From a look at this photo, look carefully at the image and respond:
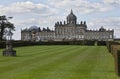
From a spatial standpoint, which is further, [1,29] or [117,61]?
[1,29]

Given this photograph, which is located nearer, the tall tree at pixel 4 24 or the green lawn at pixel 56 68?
the green lawn at pixel 56 68

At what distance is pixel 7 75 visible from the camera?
15.3 metres

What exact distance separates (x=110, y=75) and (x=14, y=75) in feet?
14.7

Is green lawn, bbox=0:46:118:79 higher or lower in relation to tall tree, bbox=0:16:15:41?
lower

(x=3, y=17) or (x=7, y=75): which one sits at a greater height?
(x=3, y=17)

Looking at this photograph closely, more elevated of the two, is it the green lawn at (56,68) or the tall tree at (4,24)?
the tall tree at (4,24)

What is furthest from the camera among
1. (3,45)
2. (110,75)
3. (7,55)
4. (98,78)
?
(3,45)

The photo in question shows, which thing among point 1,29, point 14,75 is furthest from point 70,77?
point 1,29

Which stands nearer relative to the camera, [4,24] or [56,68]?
[56,68]

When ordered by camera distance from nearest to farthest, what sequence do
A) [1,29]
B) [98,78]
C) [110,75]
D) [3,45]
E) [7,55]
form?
[98,78] < [110,75] < [7,55] < [3,45] < [1,29]

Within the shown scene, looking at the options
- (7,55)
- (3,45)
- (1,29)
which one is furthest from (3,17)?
(7,55)

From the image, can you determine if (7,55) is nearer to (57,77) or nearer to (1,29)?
(57,77)

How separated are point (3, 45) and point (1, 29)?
154 feet

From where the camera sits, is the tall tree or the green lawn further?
the tall tree
